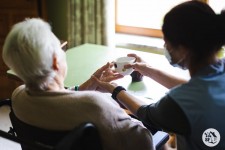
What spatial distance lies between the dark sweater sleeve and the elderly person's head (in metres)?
0.41

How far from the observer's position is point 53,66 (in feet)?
4.07

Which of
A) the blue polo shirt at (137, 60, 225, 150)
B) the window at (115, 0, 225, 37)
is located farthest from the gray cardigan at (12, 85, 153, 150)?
the window at (115, 0, 225, 37)

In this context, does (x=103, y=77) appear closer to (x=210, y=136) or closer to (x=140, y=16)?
(x=210, y=136)

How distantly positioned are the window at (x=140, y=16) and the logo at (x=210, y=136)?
2059mm

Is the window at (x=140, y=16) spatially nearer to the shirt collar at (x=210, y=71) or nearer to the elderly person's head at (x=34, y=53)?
the shirt collar at (x=210, y=71)

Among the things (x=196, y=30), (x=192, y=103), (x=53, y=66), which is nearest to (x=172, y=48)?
(x=196, y=30)

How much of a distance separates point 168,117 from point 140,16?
2.22 m

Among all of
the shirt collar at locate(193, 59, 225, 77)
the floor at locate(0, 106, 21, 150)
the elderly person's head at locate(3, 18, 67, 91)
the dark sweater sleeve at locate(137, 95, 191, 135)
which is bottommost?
the floor at locate(0, 106, 21, 150)

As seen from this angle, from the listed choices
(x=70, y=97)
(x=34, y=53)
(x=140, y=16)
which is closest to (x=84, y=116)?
(x=70, y=97)

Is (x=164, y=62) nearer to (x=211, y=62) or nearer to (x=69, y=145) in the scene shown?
(x=211, y=62)

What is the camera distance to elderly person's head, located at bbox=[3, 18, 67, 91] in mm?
1173

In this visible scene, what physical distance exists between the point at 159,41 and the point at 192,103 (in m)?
2.00

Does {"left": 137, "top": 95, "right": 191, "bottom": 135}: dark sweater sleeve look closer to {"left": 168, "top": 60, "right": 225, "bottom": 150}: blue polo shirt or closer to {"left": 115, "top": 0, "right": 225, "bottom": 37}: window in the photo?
{"left": 168, "top": 60, "right": 225, "bottom": 150}: blue polo shirt

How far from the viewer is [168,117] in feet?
4.08
